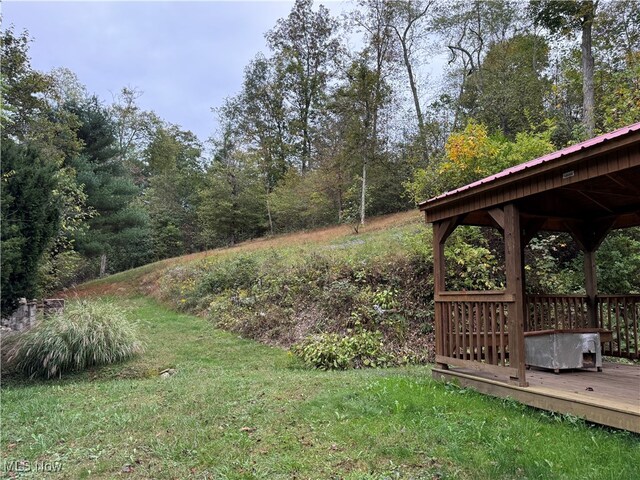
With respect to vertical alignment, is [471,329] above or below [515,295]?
below

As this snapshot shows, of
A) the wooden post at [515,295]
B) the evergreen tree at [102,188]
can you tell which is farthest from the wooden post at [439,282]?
the evergreen tree at [102,188]

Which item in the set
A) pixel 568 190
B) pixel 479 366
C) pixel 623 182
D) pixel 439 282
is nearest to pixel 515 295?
pixel 479 366

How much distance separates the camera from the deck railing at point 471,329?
14.6 feet

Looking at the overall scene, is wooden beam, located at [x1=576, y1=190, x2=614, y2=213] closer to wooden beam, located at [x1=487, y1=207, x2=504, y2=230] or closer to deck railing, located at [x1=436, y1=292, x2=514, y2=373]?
wooden beam, located at [x1=487, y1=207, x2=504, y2=230]

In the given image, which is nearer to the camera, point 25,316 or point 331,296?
point 25,316

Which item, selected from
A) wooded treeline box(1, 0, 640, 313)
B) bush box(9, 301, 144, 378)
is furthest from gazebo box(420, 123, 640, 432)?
bush box(9, 301, 144, 378)

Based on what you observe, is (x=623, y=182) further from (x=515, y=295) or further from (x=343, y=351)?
(x=343, y=351)

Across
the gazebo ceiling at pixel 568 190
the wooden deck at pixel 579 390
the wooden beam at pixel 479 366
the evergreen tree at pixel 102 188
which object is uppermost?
the evergreen tree at pixel 102 188

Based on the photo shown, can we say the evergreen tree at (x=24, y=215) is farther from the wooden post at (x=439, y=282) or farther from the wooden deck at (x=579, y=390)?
the wooden deck at (x=579, y=390)

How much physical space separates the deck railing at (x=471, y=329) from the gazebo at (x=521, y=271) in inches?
0.5

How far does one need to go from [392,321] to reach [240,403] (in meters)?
4.06

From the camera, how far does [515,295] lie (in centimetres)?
410

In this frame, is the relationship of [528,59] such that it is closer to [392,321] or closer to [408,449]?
[392,321]

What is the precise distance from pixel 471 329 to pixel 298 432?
263 cm
